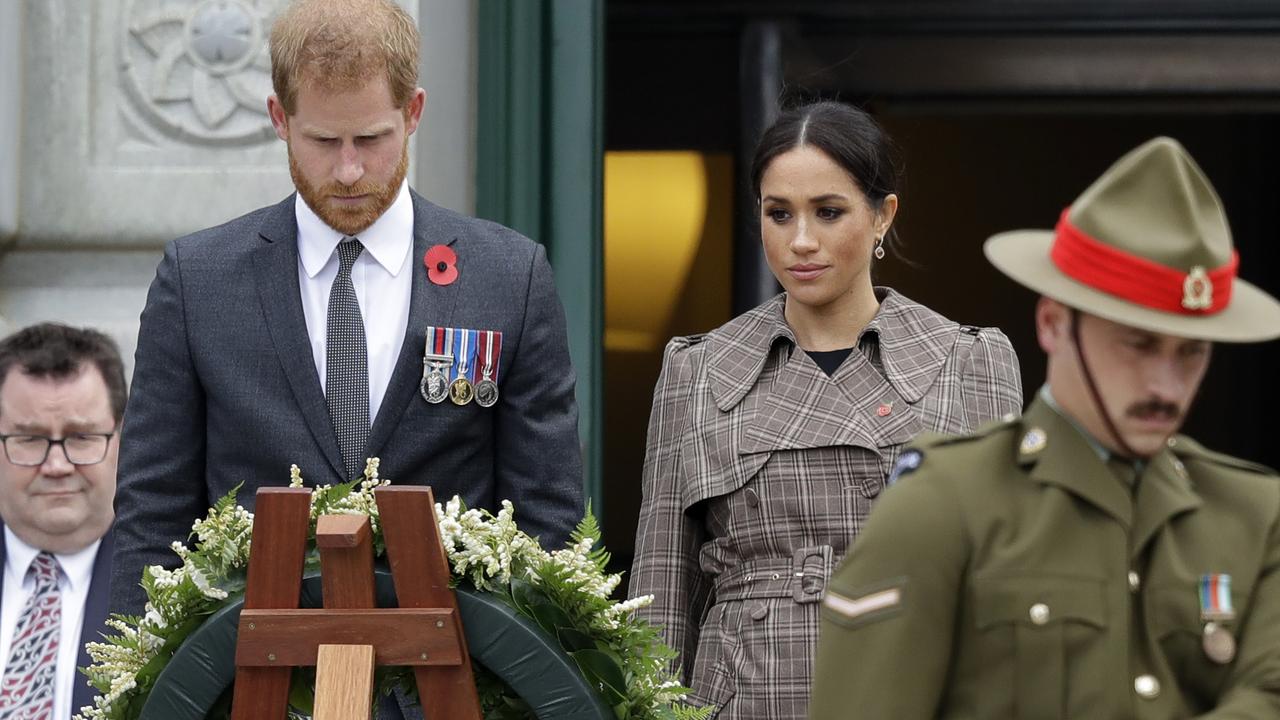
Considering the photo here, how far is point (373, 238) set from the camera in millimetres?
3414

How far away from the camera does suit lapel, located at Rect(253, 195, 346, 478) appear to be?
3.31 meters

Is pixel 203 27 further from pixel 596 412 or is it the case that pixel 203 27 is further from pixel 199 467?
pixel 199 467

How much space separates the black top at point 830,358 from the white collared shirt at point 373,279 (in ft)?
2.43

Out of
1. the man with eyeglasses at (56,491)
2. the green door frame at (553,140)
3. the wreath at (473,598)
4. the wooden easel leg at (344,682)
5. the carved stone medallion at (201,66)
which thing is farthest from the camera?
the green door frame at (553,140)

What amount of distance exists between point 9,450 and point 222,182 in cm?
83

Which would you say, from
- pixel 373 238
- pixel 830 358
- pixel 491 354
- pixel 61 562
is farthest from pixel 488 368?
pixel 61 562

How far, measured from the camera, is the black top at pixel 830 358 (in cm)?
371

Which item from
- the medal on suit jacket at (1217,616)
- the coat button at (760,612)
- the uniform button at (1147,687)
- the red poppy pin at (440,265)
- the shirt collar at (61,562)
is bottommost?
the shirt collar at (61,562)

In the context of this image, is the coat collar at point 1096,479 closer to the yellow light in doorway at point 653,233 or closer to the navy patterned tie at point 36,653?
the navy patterned tie at point 36,653

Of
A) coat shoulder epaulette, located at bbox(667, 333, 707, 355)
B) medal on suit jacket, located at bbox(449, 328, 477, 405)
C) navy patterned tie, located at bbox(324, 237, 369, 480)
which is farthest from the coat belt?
navy patterned tie, located at bbox(324, 237, 369, 480)

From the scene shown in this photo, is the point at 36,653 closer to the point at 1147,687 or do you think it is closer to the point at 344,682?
the point at 344,682

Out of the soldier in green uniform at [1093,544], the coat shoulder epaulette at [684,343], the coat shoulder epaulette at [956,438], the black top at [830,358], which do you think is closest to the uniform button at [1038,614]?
the soldier in green uniform at [1093,544]

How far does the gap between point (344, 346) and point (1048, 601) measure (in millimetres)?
1365

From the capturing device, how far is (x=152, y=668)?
9.60 ft
